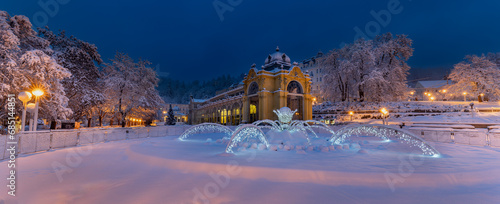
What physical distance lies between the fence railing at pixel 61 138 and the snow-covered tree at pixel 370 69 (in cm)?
3643

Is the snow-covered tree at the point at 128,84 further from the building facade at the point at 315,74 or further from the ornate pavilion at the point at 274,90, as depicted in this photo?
the building facade at the point at 315,74

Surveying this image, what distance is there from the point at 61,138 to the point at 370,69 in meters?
44.1

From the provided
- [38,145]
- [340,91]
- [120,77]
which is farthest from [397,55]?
[38,145]

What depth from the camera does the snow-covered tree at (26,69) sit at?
1366 cm

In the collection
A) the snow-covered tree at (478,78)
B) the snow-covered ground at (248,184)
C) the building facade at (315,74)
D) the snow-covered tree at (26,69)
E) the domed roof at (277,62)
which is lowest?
the snow-covered ground at (248,184)

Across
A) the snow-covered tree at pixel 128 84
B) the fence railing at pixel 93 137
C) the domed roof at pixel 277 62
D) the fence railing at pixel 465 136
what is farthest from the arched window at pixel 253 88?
the fence railing at pixel 465 136

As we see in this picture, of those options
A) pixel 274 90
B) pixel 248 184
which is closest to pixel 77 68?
pixel 274 90

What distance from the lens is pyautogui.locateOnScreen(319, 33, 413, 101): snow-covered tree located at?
124 ft

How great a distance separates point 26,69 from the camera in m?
14.6

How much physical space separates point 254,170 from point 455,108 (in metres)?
39.6

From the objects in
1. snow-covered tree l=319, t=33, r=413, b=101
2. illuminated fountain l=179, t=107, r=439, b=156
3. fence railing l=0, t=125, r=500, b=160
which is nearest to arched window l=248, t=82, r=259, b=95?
snow-covered tree l=319, t=33, r=413, b=101

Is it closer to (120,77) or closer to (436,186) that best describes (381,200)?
(436,186)

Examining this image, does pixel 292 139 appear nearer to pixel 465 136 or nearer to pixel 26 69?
pixel 465 136

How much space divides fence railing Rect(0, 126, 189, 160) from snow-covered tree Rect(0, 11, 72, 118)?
403 centimetres
